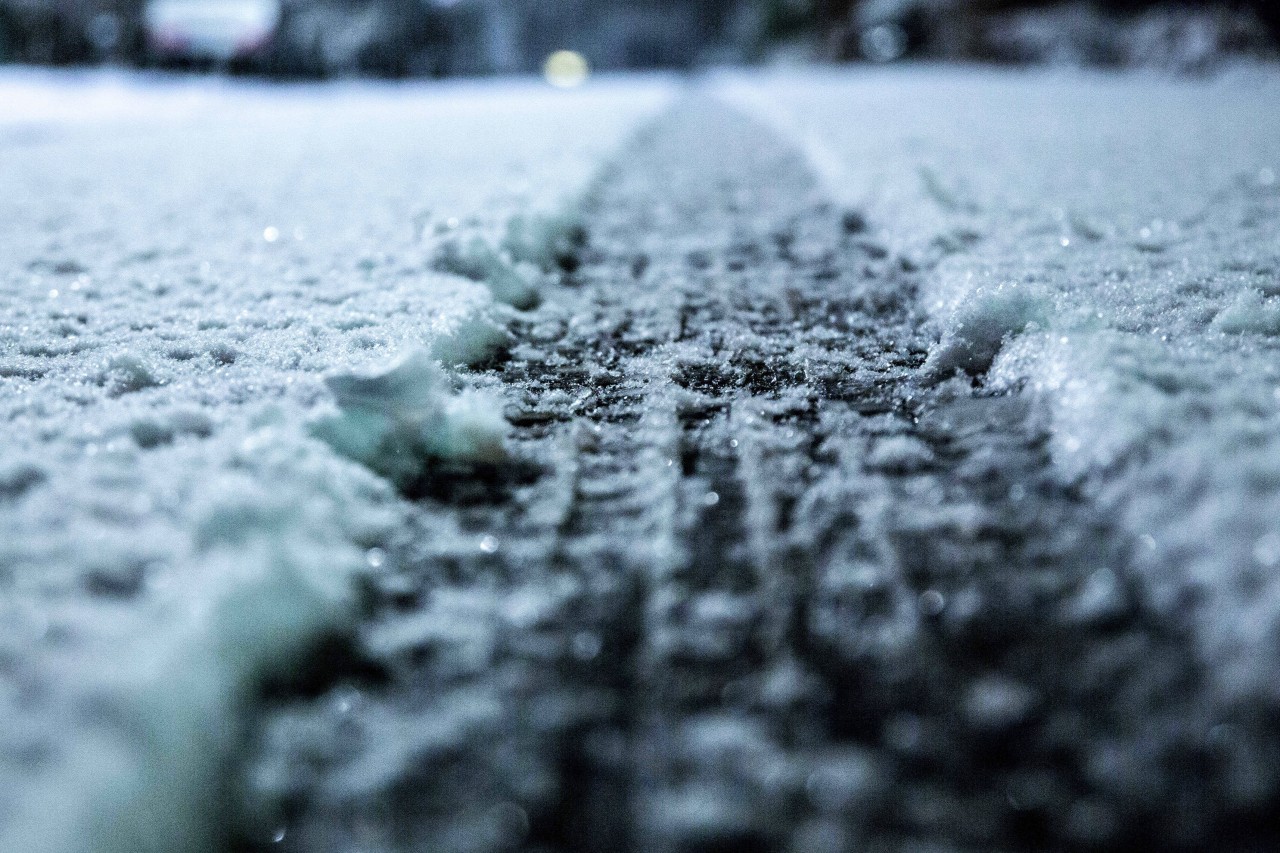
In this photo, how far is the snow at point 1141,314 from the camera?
1.03 metres

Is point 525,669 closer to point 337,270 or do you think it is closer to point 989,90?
point 337,270

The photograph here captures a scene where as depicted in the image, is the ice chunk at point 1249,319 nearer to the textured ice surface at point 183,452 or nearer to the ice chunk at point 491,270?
the textured ice surface at point 183,452

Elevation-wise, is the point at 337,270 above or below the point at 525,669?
above

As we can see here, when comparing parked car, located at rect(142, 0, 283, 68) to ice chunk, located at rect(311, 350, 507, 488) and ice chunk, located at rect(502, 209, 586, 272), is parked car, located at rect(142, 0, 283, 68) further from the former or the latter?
ice chunk, located at rect(311, 350, 507, 488)

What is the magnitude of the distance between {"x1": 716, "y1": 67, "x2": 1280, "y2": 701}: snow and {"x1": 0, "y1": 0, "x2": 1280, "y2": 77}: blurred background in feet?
20.5

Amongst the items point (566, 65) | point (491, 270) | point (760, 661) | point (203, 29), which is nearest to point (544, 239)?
point (491, 270)

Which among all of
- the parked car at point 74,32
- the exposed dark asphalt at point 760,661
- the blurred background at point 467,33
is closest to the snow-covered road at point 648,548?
the exposed dark asphalt at point 760,661

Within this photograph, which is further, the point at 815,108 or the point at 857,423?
the point at 815,108

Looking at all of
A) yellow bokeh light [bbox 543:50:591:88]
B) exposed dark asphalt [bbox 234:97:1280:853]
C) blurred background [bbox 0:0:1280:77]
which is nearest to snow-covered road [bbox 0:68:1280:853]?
exposed dark asphalt [bbox 234:97:1280:853]

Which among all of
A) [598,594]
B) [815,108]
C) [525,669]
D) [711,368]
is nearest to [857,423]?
[711,368]

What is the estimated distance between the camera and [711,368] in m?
1.90

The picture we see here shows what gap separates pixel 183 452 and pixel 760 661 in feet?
3.15

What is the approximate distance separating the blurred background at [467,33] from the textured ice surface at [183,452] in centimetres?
966

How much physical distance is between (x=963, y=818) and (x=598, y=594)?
1.68 feet
